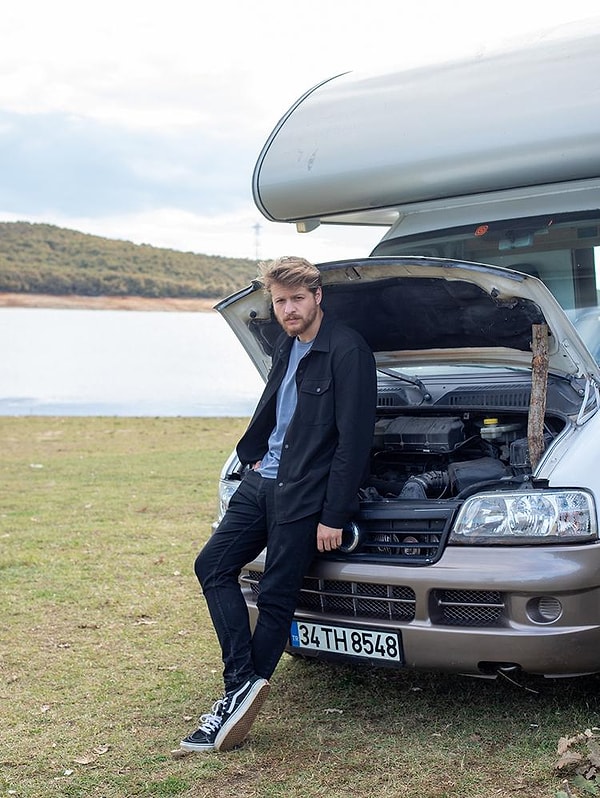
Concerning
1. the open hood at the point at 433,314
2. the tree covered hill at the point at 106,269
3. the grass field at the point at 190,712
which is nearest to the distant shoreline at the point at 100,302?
the tree covered hill at the point at 106,269

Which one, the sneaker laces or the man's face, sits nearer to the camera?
the sneaker laces

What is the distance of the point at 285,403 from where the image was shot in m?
4.78

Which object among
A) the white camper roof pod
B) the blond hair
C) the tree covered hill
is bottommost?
the blond hair

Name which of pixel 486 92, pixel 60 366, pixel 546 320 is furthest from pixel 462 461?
pixel 60 366

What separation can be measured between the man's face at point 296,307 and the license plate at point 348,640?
1.32m

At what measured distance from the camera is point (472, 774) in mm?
3920

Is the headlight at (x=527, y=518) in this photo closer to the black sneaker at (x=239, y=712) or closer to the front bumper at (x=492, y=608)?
the front bumper at (x=492, y=608)

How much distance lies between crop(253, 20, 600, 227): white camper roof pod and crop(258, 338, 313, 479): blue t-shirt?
1.36 meters

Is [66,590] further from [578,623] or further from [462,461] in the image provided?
[578,623]

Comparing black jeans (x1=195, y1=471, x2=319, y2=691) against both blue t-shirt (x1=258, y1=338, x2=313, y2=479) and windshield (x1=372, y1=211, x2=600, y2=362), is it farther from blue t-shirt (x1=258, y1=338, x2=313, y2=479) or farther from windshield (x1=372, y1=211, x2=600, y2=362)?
windshield (x1=372, y1=211, x2=600, y2=362)

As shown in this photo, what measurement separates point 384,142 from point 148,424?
1615cm

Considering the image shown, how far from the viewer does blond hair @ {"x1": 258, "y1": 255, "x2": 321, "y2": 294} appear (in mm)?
4574

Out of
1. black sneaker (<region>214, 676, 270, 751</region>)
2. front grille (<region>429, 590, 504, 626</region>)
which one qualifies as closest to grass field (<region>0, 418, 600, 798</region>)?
black sneaker (<region>214, 676, 270, 751</region>)

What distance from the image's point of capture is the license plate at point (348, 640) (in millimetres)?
4266
